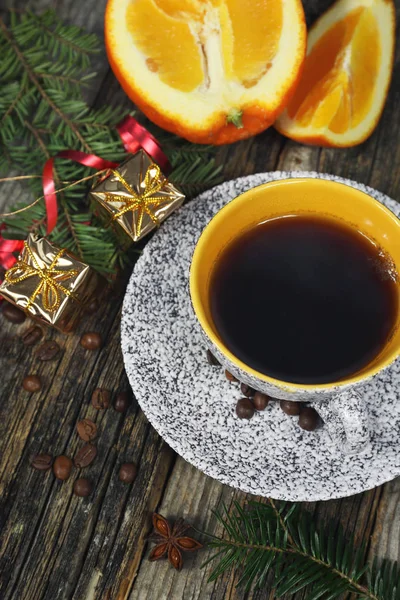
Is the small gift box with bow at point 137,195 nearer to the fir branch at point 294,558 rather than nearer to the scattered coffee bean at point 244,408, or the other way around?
the scattered coffee bean at point 244,408

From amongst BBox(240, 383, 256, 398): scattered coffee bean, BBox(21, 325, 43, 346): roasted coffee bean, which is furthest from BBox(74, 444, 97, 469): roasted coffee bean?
BBox(240, 383, 256, 398): scattered coffee bean

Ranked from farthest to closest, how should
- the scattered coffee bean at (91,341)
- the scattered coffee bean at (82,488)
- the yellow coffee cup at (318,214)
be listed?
the scattered coffee bean at (91,341), the scattered coffee bean at (82,488), the yellow coffee cup at (318,214)

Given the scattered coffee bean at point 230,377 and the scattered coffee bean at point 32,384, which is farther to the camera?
the scattered coffee bean at point 32,384

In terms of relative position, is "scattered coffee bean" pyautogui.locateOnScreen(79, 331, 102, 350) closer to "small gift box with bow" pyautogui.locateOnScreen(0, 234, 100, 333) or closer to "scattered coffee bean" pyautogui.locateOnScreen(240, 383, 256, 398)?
"small gift box with bow" pyautogui.locateOnScreen(0, 234, 100, 333)

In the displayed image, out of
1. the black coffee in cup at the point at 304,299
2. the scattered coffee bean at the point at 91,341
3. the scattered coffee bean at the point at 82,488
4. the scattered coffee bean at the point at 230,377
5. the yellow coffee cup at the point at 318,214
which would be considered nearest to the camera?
the yellow coffee cup at the point at 318,214

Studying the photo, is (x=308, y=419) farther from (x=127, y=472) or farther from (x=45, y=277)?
(x=45, y=277)

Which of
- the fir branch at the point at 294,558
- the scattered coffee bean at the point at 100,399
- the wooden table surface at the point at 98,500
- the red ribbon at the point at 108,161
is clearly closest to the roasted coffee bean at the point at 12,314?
the wooden table surface at the point at 98,500
